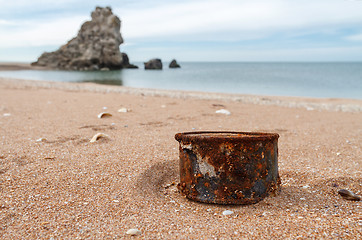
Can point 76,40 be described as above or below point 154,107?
above

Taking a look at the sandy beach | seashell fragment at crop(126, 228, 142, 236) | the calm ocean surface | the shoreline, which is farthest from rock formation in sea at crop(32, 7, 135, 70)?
seashell fragment at crop(126, 228, 142, 236)

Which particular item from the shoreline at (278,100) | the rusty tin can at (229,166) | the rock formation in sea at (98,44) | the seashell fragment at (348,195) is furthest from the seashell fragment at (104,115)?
the rock formation in sea at (98,44)

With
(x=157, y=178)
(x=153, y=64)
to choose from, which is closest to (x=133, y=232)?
(x=157, y=178)

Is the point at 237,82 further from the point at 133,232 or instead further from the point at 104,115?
the point at 133,232

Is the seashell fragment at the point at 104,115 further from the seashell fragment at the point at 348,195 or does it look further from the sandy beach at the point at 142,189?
the seashell fragment at the point at 348,195

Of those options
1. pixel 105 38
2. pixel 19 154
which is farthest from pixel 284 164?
pixel 105 38

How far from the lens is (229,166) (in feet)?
6.44

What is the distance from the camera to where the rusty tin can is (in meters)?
1.95

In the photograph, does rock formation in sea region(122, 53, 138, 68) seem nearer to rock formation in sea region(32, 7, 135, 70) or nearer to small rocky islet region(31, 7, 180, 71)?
small rocky islet region(31, 7, 180, 71)

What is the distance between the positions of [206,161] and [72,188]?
Answer: 3.61ft

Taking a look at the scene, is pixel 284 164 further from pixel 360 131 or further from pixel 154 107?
pixel 154 107

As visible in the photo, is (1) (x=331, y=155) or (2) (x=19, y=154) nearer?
(2) (x=19, y=154)

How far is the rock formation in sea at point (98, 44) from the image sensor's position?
4984 centimetres

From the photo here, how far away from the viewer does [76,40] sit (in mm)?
53125
